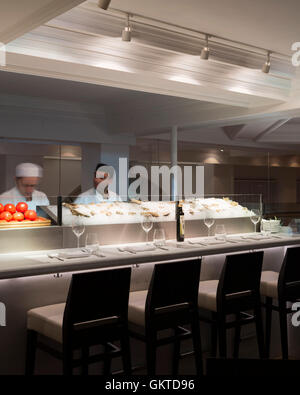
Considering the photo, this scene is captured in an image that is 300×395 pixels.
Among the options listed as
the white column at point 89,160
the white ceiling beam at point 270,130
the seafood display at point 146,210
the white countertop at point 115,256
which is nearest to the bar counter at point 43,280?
the white countertop at point 115,256

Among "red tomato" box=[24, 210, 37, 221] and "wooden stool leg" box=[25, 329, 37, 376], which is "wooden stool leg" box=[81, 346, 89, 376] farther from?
"red tomato" box=[24, 210, 37, 221]

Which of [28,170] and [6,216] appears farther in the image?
[28,170]

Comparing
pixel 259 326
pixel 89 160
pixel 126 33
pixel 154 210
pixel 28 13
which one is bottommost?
pixel 259 326

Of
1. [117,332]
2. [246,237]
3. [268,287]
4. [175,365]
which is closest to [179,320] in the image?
[117,332]

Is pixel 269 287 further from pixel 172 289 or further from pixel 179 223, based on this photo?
pixel 172 289

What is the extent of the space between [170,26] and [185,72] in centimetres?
76

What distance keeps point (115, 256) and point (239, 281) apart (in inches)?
34.6

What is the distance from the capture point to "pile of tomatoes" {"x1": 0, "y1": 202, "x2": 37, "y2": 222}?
131 inches

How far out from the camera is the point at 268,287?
3.71 metres

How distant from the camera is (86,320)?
264 centimetres

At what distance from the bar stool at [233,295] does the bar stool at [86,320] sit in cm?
76

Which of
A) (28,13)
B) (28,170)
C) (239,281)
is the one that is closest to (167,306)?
(239,281)

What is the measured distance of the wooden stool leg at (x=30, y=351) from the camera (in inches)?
112
